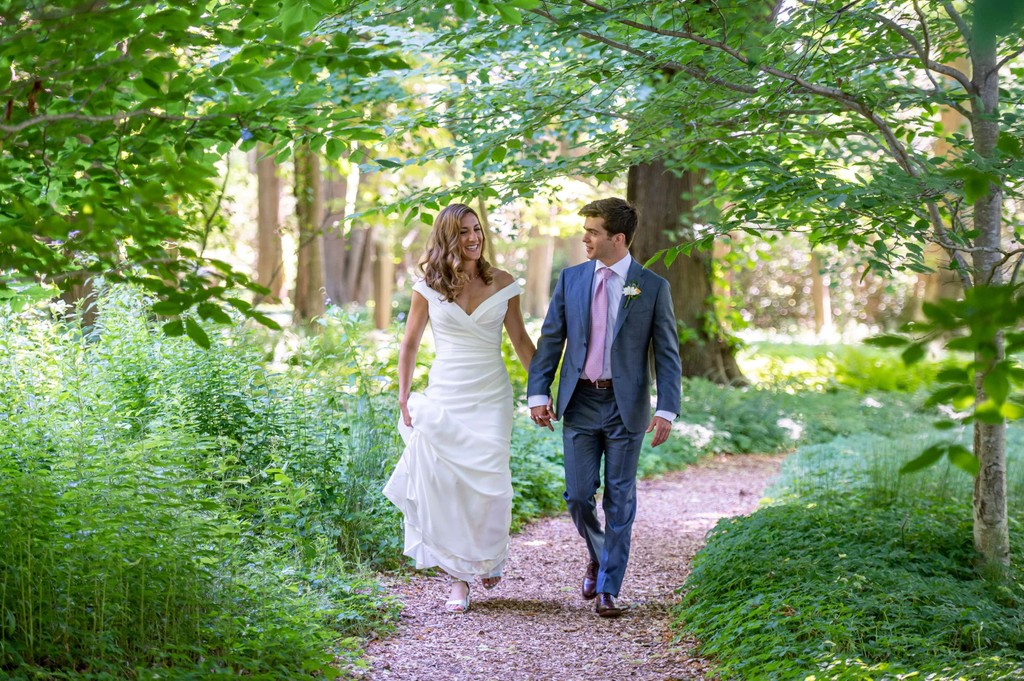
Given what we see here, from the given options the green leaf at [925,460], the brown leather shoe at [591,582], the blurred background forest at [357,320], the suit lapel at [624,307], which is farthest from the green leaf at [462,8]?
the brown leather shoe at [591,582]

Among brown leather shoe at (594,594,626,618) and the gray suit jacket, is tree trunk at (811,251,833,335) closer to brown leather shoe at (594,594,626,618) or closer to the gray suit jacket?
the gray suit jacket

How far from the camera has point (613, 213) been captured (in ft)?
17.9

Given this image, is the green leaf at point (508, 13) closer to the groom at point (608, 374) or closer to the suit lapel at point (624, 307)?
the groom at point (608, 374)

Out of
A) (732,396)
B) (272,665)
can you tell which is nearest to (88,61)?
(272,665)

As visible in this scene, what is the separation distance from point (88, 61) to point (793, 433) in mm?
10702

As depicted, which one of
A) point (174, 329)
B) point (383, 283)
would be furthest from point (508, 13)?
point (383, 283)

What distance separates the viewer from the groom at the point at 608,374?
533 centimetres

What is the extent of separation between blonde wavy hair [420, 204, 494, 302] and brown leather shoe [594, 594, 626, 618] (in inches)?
76.2

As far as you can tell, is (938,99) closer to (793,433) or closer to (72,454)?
(72,454)

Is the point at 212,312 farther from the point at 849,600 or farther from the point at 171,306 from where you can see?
the point at 849,600

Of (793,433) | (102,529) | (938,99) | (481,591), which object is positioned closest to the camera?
(102,529)

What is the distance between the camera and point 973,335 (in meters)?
1.88

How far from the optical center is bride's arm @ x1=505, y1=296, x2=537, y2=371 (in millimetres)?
5684

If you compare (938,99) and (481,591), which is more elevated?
(938,99)
